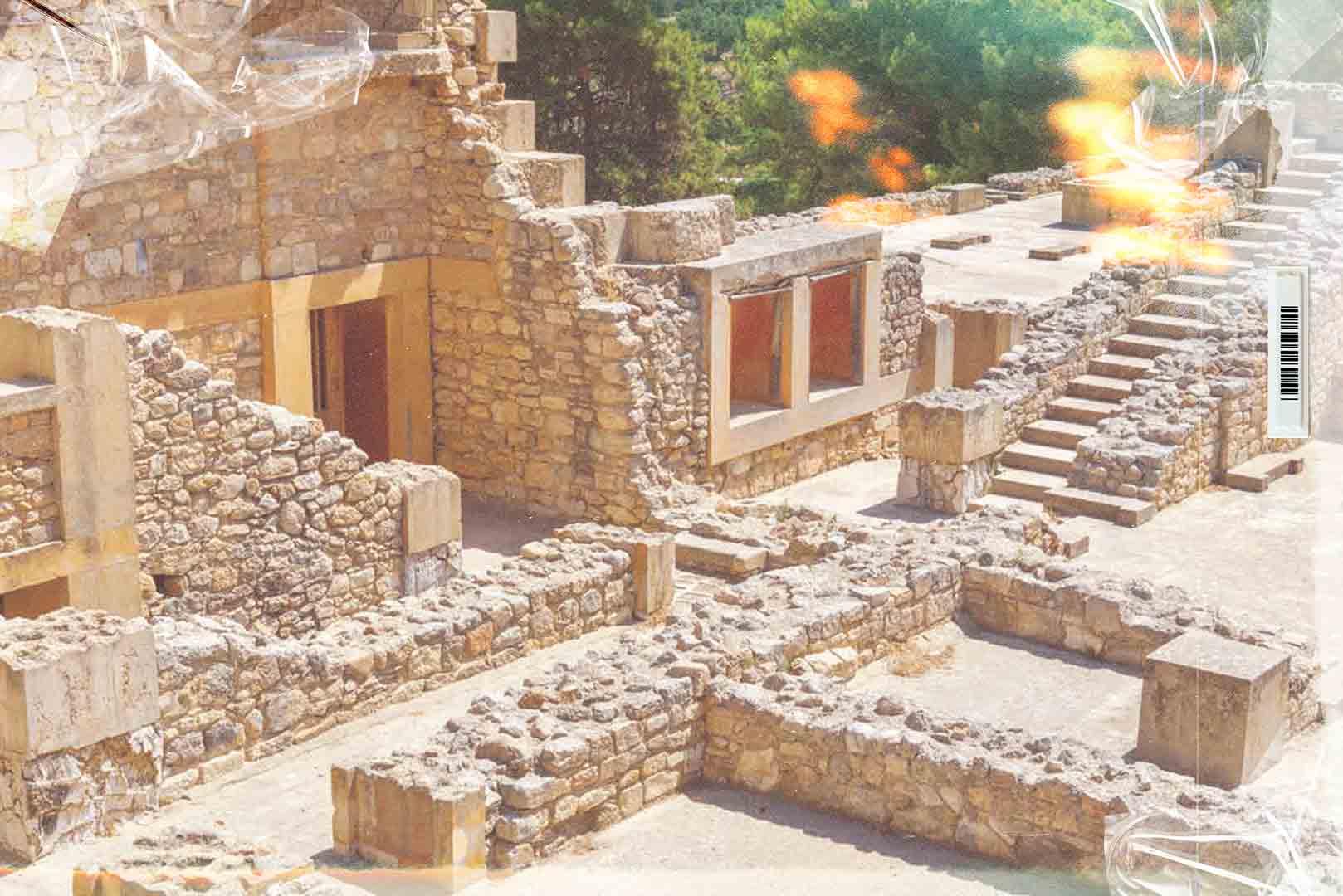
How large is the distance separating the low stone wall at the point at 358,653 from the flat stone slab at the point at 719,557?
152 centimetres

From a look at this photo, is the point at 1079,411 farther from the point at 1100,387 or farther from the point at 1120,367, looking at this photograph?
the point at 1120,367

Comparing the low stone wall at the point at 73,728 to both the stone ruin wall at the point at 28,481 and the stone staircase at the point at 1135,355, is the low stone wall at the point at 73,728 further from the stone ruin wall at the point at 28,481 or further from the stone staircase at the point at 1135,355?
the stone staircase at the point at 1135,355

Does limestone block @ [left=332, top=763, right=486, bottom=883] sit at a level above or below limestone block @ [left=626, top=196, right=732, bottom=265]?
below

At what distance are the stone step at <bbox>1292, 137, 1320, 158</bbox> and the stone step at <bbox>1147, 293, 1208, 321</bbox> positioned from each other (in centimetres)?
408

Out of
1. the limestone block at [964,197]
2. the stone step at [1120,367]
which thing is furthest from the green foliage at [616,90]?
the stone step at [1120,367]

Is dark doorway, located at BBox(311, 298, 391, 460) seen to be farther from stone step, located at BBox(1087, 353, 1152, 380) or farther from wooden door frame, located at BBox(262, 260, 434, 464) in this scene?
stone step, located at BBox(1087, 353, 1152, 380)

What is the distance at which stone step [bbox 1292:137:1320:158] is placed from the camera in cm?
2573

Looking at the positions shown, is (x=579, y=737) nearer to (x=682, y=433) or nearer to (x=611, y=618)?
(x=611, y=618)

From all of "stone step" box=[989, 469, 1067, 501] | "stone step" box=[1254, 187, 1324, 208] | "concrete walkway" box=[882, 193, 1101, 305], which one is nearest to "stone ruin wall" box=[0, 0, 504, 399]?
"stone step" box=[989, 469, 1067, 501]

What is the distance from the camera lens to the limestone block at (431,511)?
15.3m

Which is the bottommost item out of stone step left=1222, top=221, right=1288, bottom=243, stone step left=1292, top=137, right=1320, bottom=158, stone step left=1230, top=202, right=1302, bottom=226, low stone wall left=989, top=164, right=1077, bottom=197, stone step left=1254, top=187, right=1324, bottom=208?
low stone wall left=989, top=164, right=1077, bottom=197

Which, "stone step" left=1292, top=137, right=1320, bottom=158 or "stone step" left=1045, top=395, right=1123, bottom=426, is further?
"stone step" left=1292, top=137, right=1320, bottom=158

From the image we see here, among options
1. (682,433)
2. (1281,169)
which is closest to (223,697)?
(682,433)

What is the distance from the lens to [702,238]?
60.3ft
